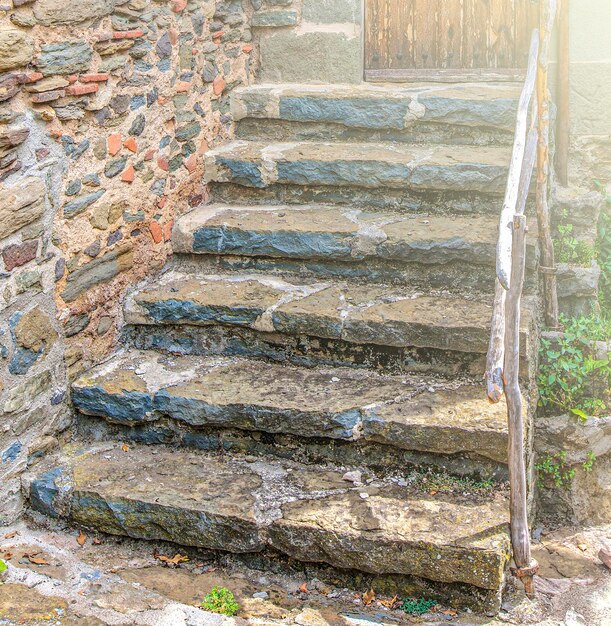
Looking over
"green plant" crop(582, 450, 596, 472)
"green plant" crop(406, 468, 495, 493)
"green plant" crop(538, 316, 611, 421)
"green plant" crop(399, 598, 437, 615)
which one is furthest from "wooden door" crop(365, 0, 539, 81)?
"green plant" crop(399, 598, 437, 615)

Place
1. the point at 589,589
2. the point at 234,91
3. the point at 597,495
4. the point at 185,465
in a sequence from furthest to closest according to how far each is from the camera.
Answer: the point at 234,91 → the point at 597,495 → the point at 185,465 → the point at 589,589

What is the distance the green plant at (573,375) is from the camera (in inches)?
149

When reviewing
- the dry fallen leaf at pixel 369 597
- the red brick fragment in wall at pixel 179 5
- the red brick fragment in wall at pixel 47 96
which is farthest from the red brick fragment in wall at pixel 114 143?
the dry fallen leaf at pixel 369 597

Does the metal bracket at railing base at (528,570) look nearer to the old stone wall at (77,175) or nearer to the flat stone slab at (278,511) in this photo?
the flat stone slab at (278,511)

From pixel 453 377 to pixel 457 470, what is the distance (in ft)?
1.44

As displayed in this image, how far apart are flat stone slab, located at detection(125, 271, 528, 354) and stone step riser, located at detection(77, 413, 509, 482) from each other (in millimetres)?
474

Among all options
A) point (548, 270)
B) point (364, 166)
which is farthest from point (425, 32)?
point (548, 270)

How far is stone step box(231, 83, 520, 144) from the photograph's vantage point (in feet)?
14.0

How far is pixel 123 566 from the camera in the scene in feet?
9.69

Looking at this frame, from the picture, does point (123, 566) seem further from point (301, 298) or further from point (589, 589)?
point (589, 589)

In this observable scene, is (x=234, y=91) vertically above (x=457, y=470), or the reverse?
(x=234, y=91)

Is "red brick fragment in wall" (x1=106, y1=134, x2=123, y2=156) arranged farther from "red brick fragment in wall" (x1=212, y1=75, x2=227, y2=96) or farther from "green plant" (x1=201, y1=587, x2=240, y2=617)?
"green plant" (x1=201, y1=587, x2=240, y2=617)

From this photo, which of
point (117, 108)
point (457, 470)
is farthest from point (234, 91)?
point (457, 470)

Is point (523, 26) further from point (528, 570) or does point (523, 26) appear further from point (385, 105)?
point (528, 570)
